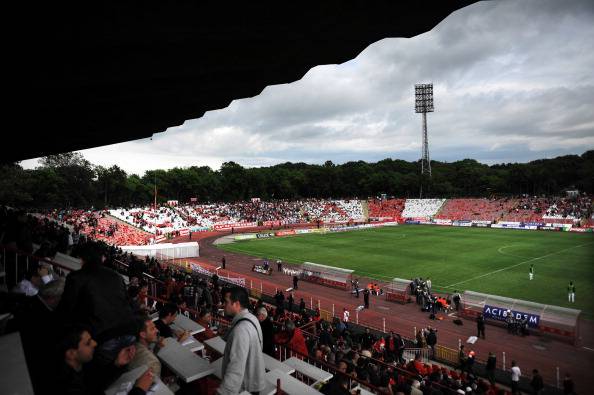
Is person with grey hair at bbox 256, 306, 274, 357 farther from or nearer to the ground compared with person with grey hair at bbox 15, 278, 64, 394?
nearer to the ground

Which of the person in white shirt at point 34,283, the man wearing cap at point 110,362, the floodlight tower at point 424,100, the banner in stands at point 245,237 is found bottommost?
the banner in stands at point 245,237

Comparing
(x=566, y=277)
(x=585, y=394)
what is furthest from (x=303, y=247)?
(x=585, y=394)

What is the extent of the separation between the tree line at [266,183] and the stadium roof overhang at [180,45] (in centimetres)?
6312

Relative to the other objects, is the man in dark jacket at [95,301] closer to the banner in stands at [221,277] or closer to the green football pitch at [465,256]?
the banner in stands at [221,277]

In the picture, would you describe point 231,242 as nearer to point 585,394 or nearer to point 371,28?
point 585,394

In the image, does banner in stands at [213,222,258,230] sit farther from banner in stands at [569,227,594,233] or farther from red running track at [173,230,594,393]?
banner in stands at [569,227,594,233]

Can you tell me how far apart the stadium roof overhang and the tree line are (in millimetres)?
63116

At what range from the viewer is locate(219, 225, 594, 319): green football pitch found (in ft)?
87.4

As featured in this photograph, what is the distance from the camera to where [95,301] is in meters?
4.02

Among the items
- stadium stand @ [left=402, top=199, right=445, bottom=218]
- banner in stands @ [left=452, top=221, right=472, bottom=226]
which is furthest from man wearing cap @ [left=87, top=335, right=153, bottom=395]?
stadium stand @ [left=402, top=199, right=445, bottom=218]

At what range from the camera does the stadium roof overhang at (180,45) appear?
11.1ft

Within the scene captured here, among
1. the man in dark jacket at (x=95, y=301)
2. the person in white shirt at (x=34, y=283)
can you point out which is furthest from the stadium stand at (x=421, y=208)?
the man in dark jacket at (x=95, y=301)

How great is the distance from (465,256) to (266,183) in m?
81.3

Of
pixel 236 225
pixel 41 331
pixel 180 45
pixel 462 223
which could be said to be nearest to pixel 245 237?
pixel 236 225
